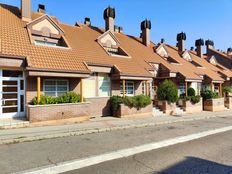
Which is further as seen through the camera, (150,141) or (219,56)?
(219,56)

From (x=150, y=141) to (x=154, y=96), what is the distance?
13.4 m

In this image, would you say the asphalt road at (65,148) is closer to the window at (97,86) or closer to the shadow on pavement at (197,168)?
the shadow on pavement at (197,168)

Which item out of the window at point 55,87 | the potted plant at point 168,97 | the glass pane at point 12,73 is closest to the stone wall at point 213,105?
the potted plant at point 168,97

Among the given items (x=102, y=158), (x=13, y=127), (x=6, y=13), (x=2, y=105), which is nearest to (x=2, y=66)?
(x=2, y=105)

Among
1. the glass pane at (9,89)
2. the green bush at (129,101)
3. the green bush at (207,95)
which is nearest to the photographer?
the glass pane at (9,89)

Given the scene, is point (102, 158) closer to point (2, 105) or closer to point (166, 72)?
point (2, 105)

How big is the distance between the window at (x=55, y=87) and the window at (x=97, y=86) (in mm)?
1501

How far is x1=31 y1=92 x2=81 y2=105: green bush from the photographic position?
11.8 m

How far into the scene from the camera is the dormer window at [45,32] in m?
14.9

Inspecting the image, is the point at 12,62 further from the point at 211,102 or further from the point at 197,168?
the point at 211,102

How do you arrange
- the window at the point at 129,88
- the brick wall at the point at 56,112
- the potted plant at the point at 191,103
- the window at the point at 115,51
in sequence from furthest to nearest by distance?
the potted plant at the point at 191,103 → the window at the point at 115,51 → the window at the point at 129,88 → the brick wall at the point at 56,112

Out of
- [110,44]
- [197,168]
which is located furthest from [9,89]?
[197,168]

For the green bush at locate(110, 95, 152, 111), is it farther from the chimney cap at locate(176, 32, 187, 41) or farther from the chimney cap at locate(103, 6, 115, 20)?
the chimney cap at locate(176, 32, 187, 41)

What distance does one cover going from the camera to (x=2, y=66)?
11.3m
